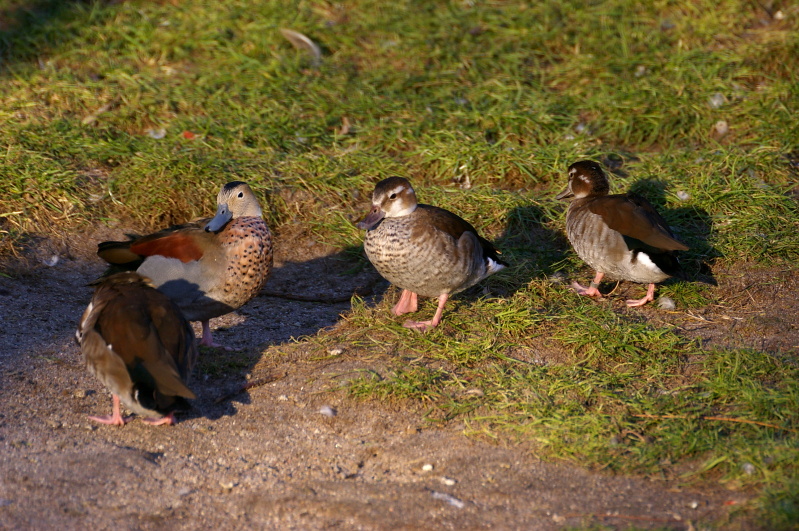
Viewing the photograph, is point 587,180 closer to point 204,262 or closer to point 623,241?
point 623,241

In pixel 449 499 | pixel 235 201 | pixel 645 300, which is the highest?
pixel 235 201

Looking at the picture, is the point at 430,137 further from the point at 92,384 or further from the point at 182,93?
the point at 92,384

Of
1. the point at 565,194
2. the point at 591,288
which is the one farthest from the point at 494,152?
→ the point at 591,288

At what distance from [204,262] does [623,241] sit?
2637 mm

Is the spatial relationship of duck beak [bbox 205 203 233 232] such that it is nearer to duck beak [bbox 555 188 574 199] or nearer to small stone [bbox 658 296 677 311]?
duck beak [bbox 555 188 574 199]

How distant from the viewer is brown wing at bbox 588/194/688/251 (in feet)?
17.1

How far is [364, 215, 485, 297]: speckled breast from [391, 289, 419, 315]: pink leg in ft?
0.84

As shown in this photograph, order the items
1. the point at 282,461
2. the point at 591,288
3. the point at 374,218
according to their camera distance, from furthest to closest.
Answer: the point at 591,288 < the point at 374,218 < the point at 282,461

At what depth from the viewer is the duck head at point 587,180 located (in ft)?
19.7

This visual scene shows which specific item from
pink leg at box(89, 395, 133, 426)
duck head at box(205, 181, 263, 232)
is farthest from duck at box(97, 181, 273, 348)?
pink leg at box(89, 395, 133, 426)

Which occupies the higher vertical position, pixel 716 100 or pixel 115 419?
pixel 716 100

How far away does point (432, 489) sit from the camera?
3689mm

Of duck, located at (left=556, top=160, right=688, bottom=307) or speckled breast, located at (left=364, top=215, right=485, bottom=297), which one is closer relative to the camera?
speckled breast, located at (left=364, top=215, right=485, bottom=297)

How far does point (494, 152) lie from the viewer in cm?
699
